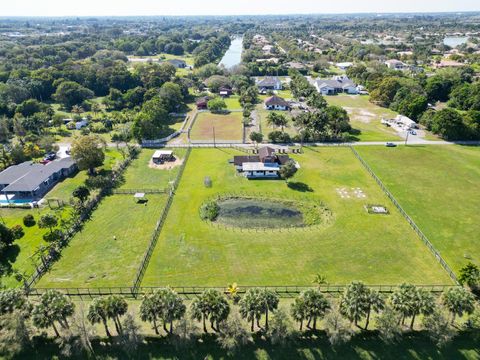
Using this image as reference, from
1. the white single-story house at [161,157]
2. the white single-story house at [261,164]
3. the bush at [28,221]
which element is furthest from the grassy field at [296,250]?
the bush at [28,221]

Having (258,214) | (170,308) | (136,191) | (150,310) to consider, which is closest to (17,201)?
(136,191)

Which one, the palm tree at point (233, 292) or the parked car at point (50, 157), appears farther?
the parked car at point (50, 157)

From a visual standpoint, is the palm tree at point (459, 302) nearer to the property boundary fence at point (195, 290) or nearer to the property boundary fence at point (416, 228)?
the property boundary fence at point (195, 290)

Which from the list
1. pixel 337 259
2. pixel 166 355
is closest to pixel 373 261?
pixel 337 259

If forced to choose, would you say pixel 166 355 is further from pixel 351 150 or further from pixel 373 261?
pixel 351 150

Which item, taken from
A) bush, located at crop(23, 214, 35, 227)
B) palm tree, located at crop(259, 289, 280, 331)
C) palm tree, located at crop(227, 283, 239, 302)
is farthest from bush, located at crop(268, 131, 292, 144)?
palm tree, located at crop(259, 289, 280, 331)

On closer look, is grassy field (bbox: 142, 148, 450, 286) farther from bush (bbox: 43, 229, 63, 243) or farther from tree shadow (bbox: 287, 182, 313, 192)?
bush (bbox: 43, 229, 63, 243)

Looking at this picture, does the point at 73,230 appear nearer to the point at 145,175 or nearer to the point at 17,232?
the point at 17,232
